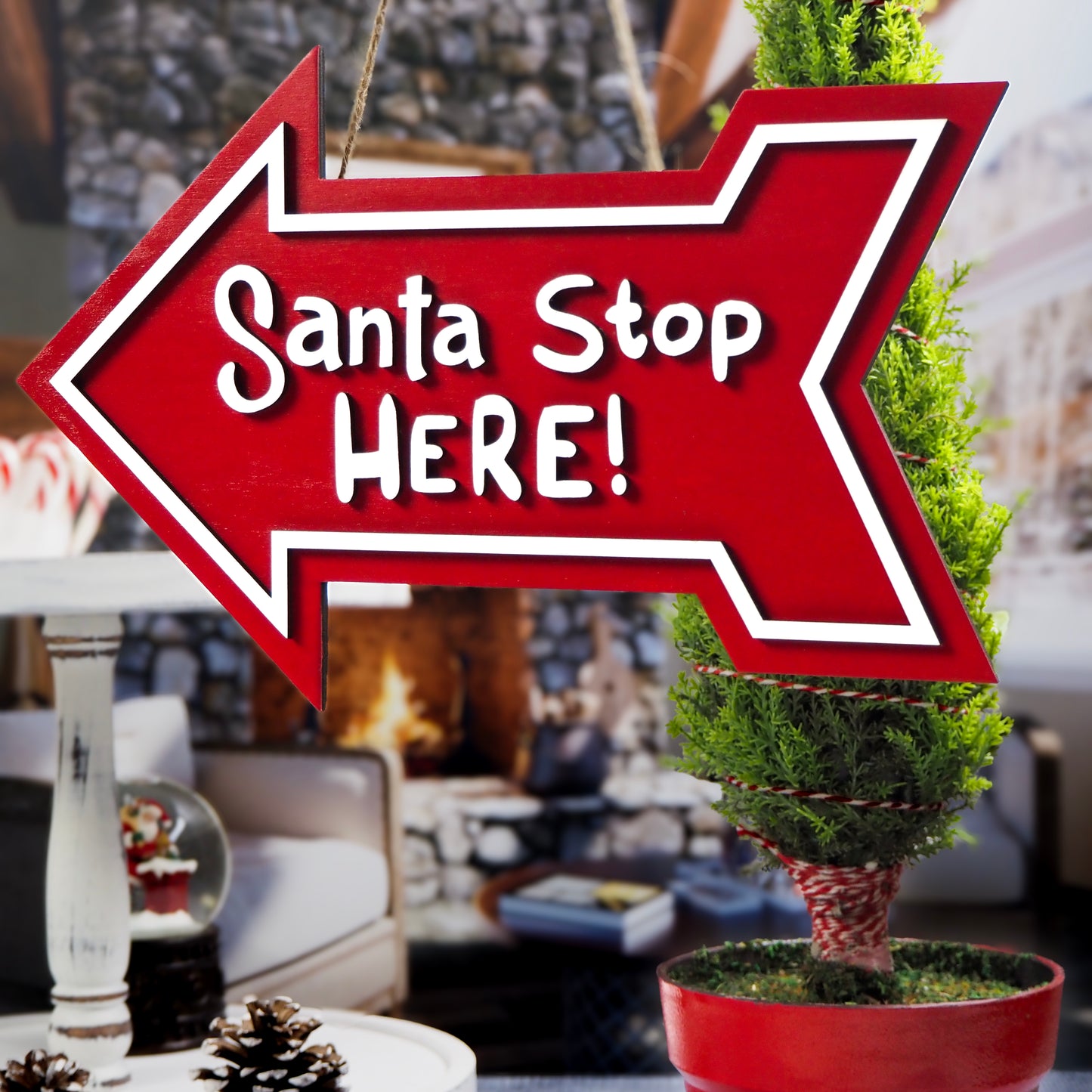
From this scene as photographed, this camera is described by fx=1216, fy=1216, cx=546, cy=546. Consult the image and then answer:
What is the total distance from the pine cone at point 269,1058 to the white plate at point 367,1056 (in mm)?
42

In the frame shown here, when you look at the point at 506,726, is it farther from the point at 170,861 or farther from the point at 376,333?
the point at 376,333

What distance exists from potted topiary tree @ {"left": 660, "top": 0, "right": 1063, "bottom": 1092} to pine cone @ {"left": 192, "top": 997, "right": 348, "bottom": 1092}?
1.00 feet

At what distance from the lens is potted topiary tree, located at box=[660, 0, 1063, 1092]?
979 mm

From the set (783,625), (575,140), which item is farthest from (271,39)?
(783,625)

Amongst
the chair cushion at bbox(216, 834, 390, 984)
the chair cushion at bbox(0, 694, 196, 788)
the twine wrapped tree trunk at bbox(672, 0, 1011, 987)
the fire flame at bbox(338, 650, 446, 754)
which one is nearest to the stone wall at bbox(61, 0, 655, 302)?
the fire flame at bbox(338, 650, 446, 754)

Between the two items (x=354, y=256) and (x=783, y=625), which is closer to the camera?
(x=783, y=625)

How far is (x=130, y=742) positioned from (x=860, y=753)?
210 centimetres

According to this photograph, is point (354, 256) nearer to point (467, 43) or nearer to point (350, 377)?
point (350, 377)

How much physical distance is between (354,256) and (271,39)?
3581 mm

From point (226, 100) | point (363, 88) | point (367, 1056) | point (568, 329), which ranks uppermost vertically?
point (226, 100)

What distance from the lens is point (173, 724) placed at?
9.39 feet

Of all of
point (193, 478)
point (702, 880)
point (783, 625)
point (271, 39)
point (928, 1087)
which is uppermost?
point (271, 39)

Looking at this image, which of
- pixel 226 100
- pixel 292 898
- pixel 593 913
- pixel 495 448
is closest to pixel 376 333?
pixel 495 448

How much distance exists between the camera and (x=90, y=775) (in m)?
1.20
